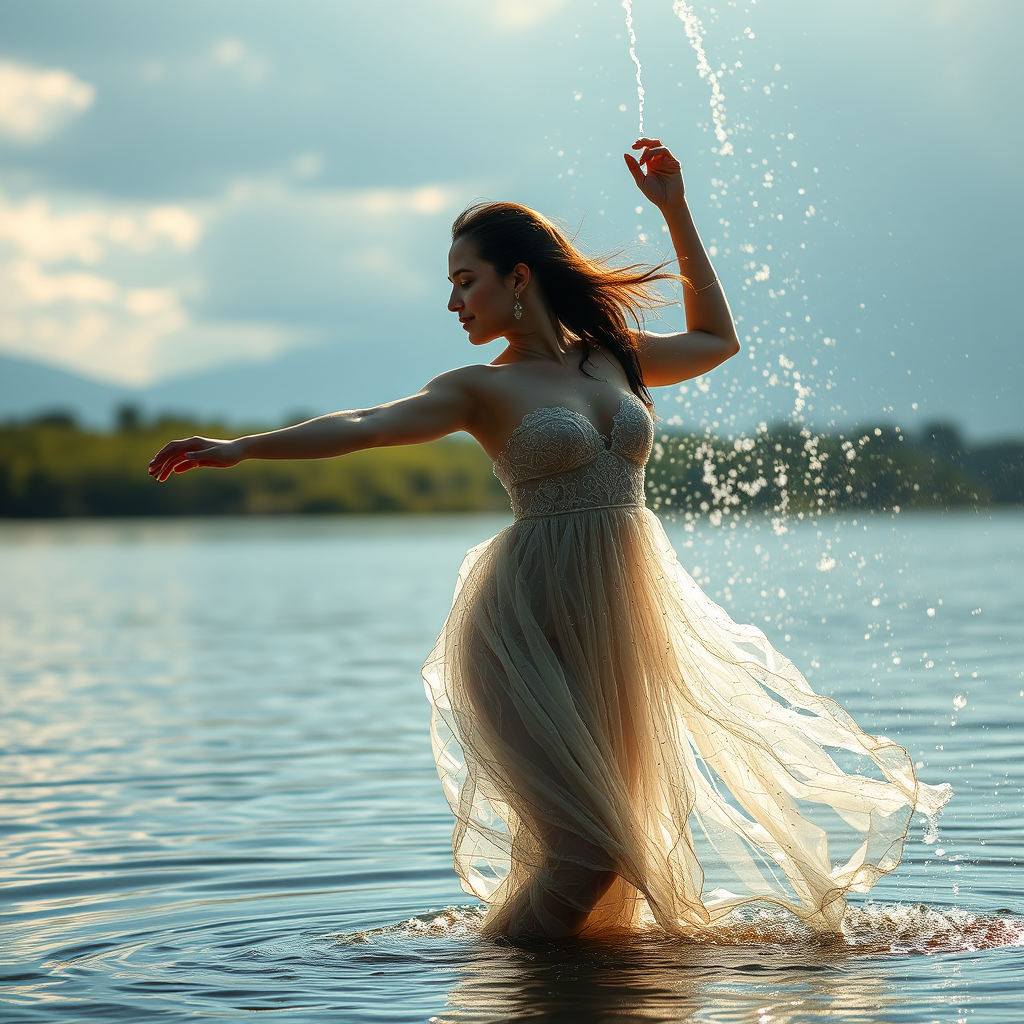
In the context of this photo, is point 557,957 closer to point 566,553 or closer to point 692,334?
point 566,553

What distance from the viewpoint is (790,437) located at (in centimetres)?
2844

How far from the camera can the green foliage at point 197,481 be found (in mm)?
115125

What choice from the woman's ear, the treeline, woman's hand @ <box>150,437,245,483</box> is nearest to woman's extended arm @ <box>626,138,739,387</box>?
the woman's ear

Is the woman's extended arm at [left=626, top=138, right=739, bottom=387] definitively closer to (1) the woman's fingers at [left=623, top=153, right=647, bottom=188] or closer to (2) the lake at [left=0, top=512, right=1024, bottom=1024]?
(1) the woman's fingers at [left=623, top=153, right=647, bottom=188]

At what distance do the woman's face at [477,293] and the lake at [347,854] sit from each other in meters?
2.12

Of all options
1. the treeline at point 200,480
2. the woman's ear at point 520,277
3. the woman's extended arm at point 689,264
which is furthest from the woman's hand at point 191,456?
the treeline at point 200,480

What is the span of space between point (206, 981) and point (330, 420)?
1785 millimetres

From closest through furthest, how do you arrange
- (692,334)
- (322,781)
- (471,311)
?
(471,311) → (692,334) → (322,781)

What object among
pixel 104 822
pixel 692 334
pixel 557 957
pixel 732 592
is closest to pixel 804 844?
pixel 557 957

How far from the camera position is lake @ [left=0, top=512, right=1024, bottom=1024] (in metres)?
Result: 4.32

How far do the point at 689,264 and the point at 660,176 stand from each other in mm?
352

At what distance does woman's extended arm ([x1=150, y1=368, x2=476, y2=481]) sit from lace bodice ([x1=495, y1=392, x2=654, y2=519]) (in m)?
0.23

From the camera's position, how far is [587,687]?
4.86 metres

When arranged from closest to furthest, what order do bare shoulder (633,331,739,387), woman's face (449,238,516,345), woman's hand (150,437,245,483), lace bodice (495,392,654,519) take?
woman's hand (150,437,245,483) < lace bodice (495,392,654,519) < woman's face (449,238,516,345) < bare shoulder (633,331,739,387)
